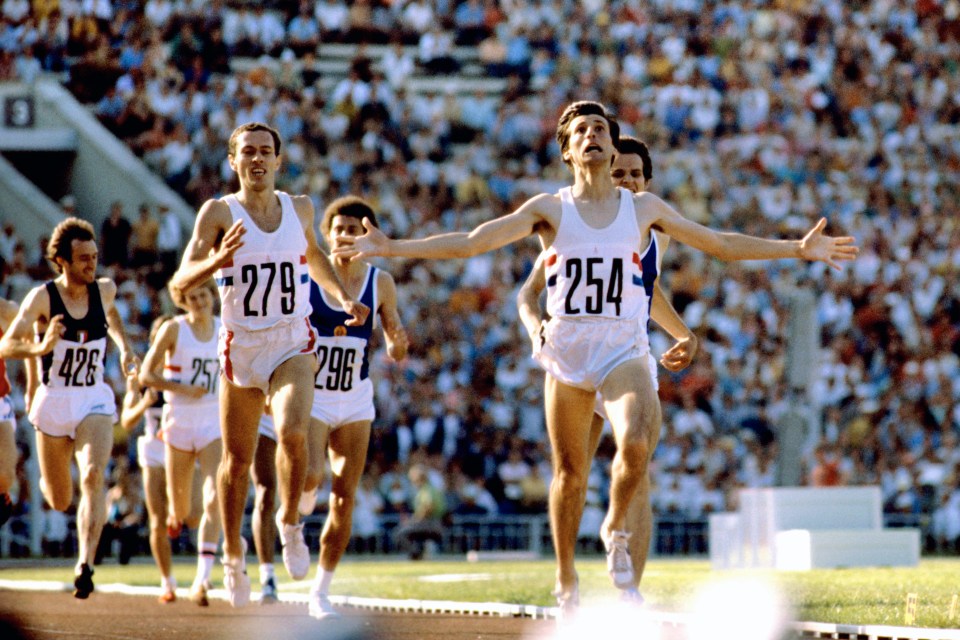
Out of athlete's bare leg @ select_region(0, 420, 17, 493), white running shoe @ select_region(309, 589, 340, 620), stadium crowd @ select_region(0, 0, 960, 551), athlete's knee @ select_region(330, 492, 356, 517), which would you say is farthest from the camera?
stadium crowd @ select_region(0, 0, 960, 551)

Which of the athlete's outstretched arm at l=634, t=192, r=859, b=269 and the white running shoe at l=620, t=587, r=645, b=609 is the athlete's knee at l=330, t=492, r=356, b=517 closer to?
the white running shoe at l=620, t=587, r=645, b=609

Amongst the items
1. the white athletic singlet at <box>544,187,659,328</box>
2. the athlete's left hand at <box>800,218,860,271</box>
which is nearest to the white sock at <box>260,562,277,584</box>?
the white athletic singlet at <box>544,187,659,328</box>

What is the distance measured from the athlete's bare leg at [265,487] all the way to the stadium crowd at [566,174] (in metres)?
11.2

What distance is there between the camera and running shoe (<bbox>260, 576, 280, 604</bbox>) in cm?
1316

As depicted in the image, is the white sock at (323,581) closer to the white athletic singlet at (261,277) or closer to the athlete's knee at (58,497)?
the white athletic singlet at (261,277)

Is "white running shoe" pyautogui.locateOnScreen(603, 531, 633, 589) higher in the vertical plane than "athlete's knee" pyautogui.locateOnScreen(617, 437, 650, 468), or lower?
lower

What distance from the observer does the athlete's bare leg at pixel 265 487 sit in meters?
12.0

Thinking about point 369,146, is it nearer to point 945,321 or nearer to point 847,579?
point 945,321

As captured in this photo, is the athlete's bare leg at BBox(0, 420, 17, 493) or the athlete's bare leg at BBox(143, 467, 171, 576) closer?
the athlete's bare leg at BBox(0, 420, 17, 493)

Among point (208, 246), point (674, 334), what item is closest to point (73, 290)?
point (208, 246)

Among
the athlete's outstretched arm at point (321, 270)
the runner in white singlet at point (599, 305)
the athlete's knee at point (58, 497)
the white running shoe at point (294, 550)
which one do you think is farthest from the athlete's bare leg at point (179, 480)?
the runner in white singlet at point (599, 305)

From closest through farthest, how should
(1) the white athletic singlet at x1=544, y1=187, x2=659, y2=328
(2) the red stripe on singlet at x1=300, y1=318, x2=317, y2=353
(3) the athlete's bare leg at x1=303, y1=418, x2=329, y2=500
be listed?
(1) the white athletic singlet at x1=544, y1=187, x2=659, y2=328 → (2) the red stripe on singlet at x1=300, y1=318, x2=317, y2=353 → (3) the athlete's bare leg at x1=303, y1=418, x2=329, y2=500

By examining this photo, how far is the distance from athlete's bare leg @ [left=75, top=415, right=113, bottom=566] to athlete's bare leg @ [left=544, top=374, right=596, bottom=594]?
4751 millimetres

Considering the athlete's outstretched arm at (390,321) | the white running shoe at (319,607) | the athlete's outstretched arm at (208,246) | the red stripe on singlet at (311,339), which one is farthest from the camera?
the white running shoe at (319,607)
